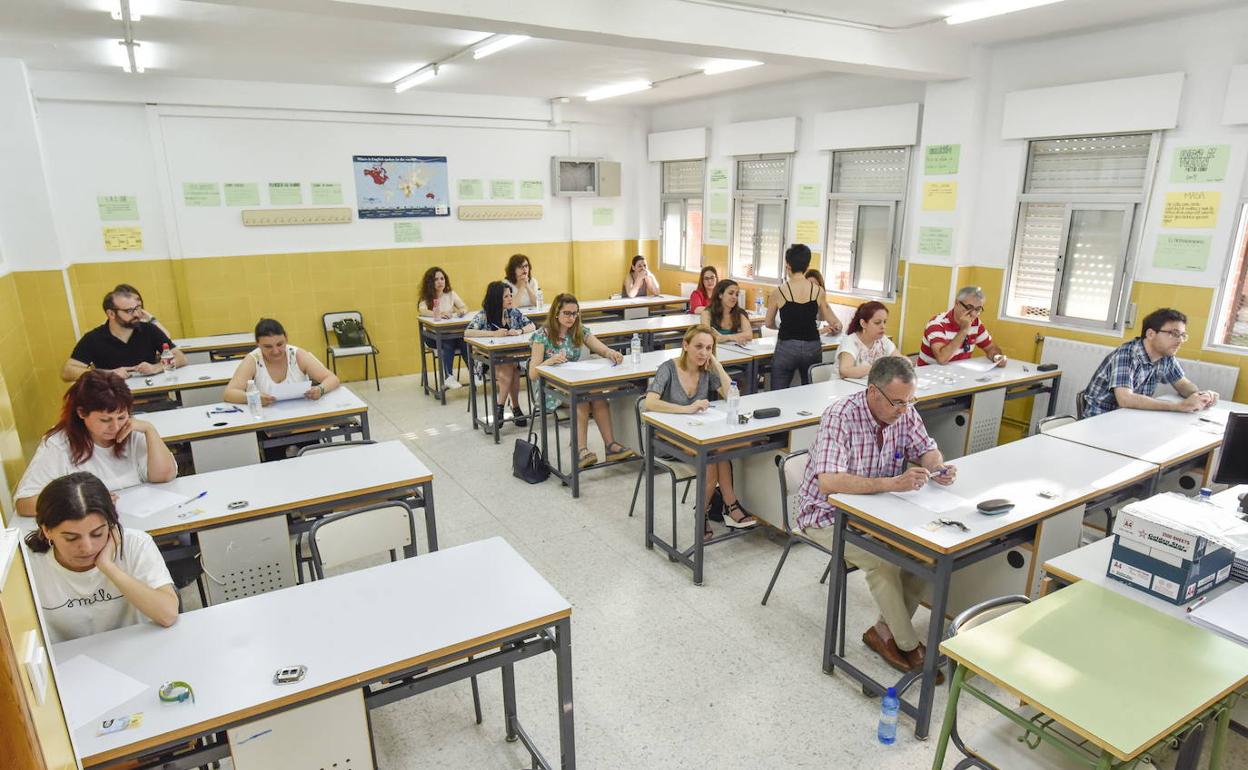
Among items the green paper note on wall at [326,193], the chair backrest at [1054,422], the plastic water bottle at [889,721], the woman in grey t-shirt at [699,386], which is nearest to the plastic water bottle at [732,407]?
the woman in grey t-shirt at [699,386]

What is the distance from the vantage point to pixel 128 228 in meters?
7.12

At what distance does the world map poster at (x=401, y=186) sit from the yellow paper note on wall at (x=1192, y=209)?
23.9ft

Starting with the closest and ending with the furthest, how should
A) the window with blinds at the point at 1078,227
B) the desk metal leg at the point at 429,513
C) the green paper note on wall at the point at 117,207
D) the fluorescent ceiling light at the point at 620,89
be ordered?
the desk metal leg at the point at 429,513, the window with blinds at the point at 1078,227, the green paper note on wall at the point at 117,207, the fluorescent ceiling light at the point at 620,89

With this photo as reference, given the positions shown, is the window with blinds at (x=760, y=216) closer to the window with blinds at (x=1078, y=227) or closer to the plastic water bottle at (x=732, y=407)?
the window with blinds at (x=1078, y=227)

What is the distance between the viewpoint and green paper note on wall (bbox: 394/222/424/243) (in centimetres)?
845

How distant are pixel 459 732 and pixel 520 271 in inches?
216

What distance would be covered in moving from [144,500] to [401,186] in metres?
6.10

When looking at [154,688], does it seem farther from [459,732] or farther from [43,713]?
[459,732]

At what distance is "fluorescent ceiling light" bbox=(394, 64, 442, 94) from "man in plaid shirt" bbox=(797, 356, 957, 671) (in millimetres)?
5385

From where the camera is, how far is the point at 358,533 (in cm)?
281

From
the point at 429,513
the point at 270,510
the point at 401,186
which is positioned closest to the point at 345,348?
the point at 401,186

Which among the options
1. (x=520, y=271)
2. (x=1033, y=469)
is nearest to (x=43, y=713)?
(x=1033, y=469)

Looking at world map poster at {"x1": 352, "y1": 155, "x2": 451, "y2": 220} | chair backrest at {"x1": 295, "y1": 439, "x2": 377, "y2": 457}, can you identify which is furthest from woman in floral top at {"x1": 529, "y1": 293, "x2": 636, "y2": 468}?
world map poster at {"x1": 352, "y1": 155, "x2": 451, "y2": 220}

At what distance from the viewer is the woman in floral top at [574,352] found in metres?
5.55
